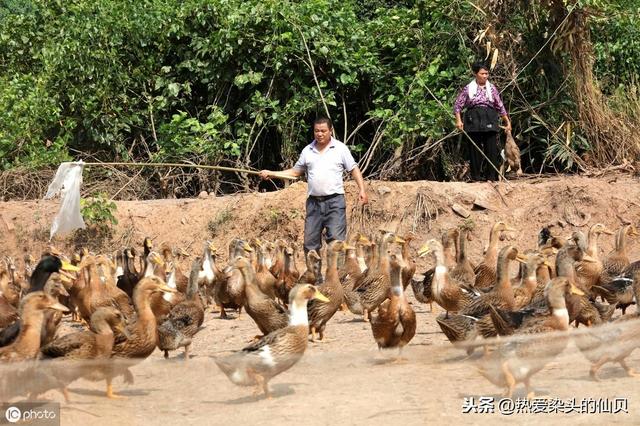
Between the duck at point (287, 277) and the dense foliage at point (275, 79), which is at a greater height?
the dense foliage at point (275, 79)

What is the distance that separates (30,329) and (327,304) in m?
3.81

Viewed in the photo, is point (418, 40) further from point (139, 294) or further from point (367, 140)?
point (139, 294)

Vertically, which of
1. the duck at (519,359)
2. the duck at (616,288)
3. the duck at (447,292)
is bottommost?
the duck at (616,288)

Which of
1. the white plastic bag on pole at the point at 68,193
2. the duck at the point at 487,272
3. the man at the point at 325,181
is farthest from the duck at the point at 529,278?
the white plastic bag on pole at the point at 68,193

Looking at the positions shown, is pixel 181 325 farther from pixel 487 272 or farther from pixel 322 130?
pixel 487 272

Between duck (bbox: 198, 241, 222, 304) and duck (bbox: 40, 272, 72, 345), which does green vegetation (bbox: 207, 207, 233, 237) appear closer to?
duck (bbox: 198, 241, 222, 304)

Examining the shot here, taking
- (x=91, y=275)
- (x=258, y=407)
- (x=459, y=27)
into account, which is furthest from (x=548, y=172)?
(x=258, y=407)

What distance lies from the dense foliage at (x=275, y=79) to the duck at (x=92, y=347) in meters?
9.81

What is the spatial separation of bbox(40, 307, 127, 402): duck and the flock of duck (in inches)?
0.4

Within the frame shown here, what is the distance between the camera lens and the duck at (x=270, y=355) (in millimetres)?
8219

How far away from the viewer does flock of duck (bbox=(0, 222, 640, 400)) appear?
8.16 m

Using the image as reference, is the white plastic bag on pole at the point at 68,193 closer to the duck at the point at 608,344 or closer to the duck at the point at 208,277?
the duck at the point at 208,277

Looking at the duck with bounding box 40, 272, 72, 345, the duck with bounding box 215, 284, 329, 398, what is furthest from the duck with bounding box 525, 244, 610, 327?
the duck with bounding box 40, 272, 72, 345

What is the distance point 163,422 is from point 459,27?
530 inches
